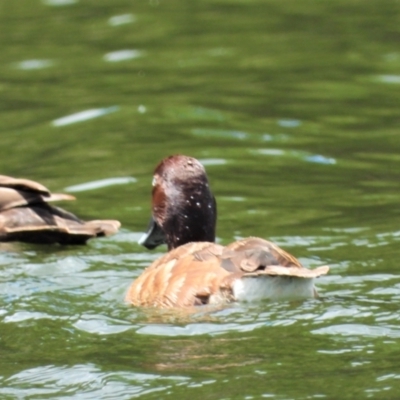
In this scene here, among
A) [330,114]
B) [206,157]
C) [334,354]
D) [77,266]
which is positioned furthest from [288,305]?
[330,114]

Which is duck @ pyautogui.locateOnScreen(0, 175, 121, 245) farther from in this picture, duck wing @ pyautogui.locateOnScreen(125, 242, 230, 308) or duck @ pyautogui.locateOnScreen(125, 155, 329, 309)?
duck wing @ pyautogui.locateOnScreen(125, 242, 230, 308)

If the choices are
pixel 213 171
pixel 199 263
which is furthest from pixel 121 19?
pixel 199 263

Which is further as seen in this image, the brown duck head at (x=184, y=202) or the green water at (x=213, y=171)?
the brown duck head at (x=184, y=202)

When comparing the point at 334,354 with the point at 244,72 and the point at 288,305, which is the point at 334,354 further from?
the point at 244,72

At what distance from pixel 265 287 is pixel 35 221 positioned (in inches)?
112

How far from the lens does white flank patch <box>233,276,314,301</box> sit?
716 cm

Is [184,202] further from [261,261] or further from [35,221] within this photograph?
[35,221]

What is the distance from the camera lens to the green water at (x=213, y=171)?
638 cm

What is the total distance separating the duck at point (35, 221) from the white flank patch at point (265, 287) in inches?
102

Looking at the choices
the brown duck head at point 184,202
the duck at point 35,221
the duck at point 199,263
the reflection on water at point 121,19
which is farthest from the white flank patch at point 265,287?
the reflection on water at point 121,19

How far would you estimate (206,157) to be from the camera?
1253cm

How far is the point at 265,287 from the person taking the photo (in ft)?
23.6

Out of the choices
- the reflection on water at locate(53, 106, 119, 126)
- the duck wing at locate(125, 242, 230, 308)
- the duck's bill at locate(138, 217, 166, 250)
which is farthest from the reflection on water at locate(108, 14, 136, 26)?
the duck wing at locate(125, 242, 230, 308)

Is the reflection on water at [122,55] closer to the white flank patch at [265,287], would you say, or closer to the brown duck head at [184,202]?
the brown duck head at [184,202]
